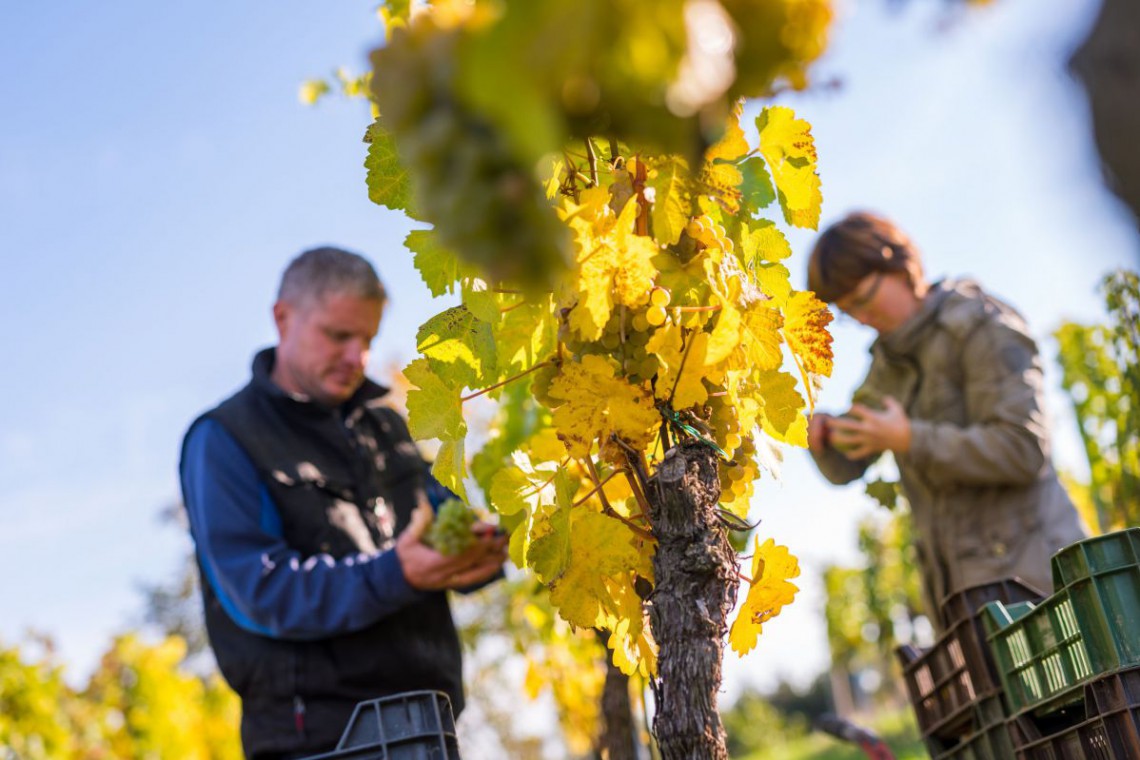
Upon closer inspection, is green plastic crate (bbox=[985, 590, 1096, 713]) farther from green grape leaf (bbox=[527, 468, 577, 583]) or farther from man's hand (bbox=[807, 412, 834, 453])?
man's hand (bbox=[807, 412, 834, 453])

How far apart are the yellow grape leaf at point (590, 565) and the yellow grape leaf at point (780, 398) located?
27 centimetres

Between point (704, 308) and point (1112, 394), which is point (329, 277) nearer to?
point (704, 308)

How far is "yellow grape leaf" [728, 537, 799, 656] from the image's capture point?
1.40m

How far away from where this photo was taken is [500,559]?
2756 mm

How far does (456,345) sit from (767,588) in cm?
57

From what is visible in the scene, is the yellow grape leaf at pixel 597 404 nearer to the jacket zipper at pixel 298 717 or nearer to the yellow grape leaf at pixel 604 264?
the yellow grape leaf at pixel 604 264

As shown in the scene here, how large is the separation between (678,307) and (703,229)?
0.14m

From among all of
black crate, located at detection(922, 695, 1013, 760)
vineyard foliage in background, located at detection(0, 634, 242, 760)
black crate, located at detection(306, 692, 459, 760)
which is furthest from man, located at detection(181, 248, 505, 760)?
vineyard foliage in background, located at detection(0, 634, 242, 760)

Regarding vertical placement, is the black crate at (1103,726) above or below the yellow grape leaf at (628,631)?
below

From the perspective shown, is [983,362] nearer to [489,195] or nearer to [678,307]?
[678,307]

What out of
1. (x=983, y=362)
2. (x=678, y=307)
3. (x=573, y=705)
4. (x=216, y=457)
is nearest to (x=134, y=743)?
(x=573, y=705)

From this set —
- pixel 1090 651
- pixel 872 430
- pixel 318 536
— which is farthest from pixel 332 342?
pixel 1090 651

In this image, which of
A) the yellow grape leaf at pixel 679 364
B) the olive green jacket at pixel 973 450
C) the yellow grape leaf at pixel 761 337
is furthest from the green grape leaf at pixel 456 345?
the olive green jacket at pixel 973 450

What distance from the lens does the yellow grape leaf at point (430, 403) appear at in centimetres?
147
